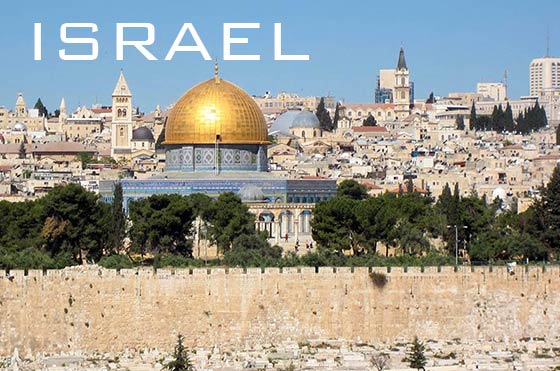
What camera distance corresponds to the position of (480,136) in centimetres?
12506

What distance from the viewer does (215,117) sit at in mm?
60906

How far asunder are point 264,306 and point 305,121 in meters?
80.2

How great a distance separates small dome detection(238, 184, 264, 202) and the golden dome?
→ 1589mm

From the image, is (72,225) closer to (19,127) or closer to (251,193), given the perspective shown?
(251,193)

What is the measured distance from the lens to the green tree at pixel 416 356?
36719 millimetres

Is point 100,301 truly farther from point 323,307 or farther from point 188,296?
point 323,307

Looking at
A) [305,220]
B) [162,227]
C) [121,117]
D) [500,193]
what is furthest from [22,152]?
[162,227]

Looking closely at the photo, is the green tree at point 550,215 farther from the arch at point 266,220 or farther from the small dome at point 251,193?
the small dome at point 251,193

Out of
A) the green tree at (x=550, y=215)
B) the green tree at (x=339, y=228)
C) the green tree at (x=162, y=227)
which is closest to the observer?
the green tree at (x=550, y=215)

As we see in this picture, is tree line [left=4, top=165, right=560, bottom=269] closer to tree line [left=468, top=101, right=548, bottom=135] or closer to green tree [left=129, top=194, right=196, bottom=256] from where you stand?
green tree [left=129, top=194, right=196, bottom=256]

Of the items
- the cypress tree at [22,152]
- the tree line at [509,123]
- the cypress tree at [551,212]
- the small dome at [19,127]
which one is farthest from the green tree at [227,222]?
the small dome at [19,127]

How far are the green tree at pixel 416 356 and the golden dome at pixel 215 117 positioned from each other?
22.7m

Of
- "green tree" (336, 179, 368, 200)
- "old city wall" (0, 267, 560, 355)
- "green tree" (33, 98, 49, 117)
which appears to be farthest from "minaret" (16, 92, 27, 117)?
"old city wall" (0, 267, 560, 355)

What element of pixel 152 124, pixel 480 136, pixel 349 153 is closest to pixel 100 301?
pixel 349 153
